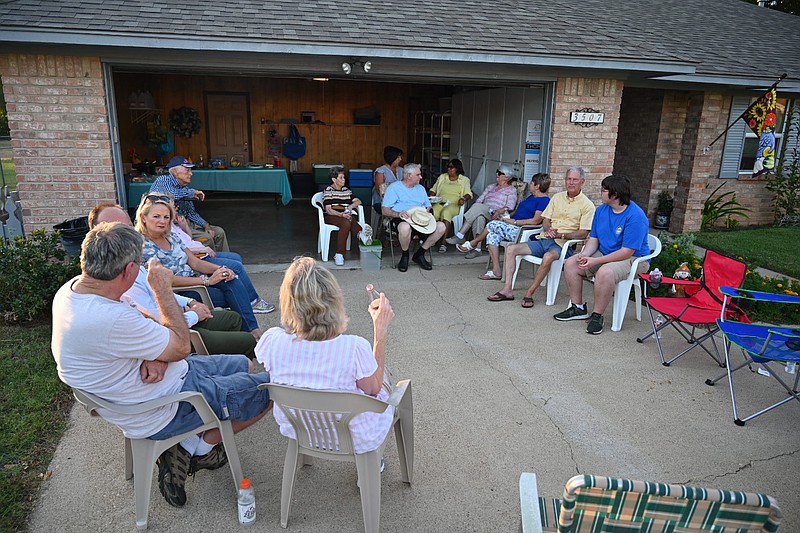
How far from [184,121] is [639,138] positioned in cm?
919

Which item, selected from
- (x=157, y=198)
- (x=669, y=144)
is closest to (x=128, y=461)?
(x=157, y=198)

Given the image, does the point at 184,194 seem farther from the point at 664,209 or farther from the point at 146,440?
the point at 664,209

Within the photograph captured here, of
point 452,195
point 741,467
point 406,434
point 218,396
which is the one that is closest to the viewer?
point 218,396

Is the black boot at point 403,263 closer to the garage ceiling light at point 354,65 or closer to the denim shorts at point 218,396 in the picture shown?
the garage ceiling light at point 354,65

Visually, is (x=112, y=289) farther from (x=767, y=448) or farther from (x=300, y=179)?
(x=300, y=179)

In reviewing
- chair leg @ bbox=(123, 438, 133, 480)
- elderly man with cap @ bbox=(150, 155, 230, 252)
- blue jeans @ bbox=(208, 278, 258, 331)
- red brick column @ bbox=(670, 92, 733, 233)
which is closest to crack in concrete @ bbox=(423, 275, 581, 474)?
blue jeans @ bbox=(208, 278, 258, 331)

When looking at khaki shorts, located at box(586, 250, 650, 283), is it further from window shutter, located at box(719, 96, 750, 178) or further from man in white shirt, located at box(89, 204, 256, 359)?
window shutter, located at box(719, 96, 750, 178)

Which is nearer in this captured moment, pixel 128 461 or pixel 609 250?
pixel 128 461

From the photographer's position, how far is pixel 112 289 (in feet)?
7.29

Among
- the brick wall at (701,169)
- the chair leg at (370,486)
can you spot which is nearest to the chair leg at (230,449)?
the chair leg at (370,486)

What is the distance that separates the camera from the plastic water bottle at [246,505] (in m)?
2.50

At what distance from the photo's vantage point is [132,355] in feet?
7.23

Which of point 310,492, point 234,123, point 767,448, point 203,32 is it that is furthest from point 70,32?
point 234,123

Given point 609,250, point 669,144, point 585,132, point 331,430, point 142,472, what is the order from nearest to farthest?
point 331,430, point 142,472, point 609,250, point 585,132, point 669,144
